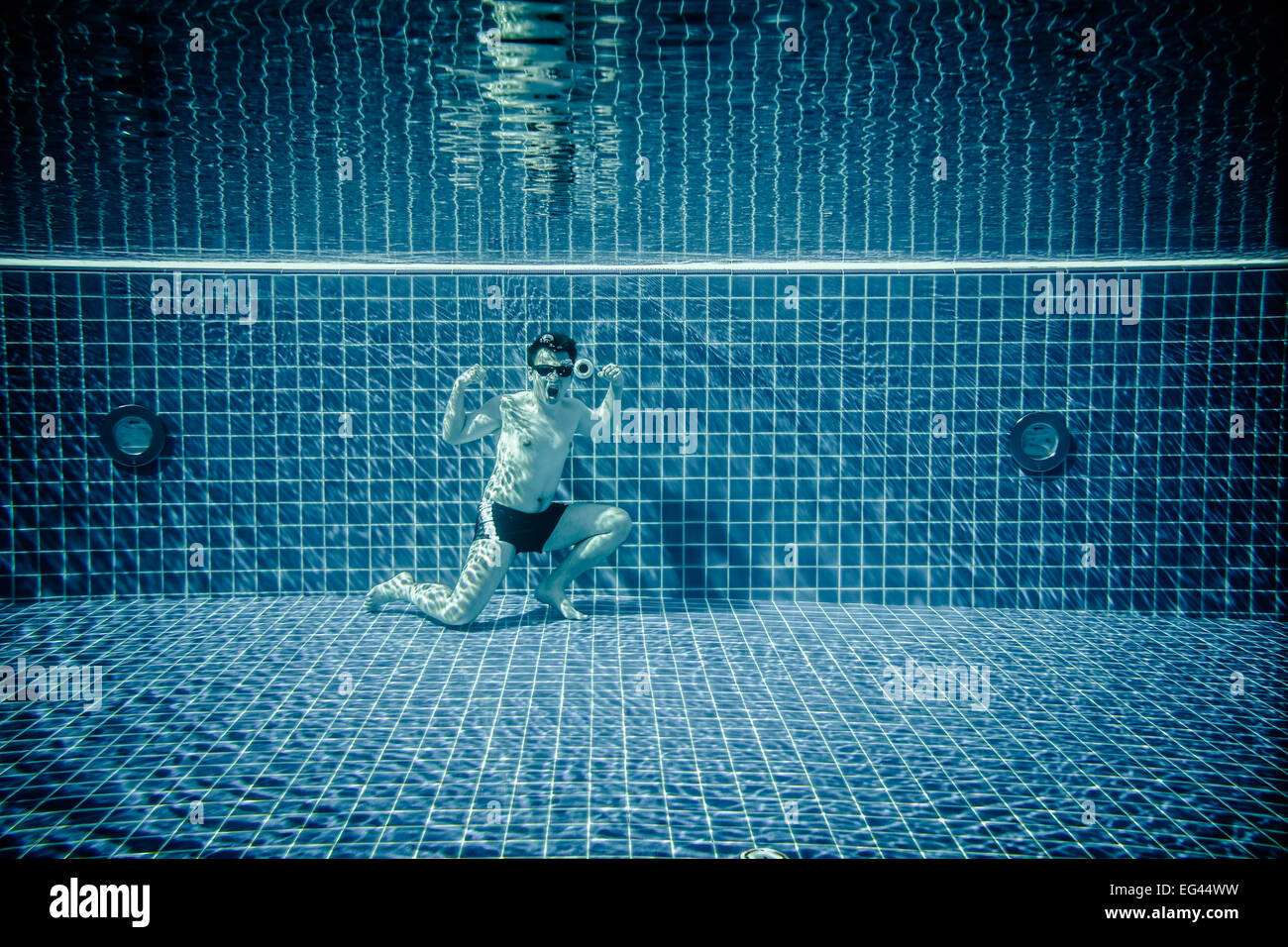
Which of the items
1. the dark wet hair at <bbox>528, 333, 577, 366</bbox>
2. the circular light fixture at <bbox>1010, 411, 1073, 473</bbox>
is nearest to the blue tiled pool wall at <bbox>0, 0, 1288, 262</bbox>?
the dark wet hair at <bbox>528, 333, 577, 366</bbox>

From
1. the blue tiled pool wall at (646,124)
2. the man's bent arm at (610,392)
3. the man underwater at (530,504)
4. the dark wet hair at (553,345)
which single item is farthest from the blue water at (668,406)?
the dark wet hair at (553,345)

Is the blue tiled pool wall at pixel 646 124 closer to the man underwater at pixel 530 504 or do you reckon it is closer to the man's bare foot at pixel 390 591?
the man underwater at pixel 530 504

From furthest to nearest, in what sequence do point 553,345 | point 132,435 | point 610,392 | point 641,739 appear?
1. point 132,435
2. point 610,392
3. point 553,345
4. point 641,739

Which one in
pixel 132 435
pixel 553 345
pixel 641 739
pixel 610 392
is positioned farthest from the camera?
pixel 132 435

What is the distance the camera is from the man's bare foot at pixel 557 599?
3869mm

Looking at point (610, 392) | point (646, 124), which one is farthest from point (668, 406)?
point (646, 124)

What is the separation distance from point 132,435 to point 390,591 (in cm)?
179

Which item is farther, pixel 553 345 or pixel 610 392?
pixel 610 392

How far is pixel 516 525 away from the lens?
149 inches

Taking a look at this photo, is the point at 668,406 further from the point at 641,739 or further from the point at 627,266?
the point at 641,739

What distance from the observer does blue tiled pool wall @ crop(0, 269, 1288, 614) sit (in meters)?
4.16

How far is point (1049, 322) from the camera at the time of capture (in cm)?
419

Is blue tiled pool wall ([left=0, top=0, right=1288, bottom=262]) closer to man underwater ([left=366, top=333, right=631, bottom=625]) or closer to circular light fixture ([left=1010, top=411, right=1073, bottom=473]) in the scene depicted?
man underwater ([left=366, top=333, right=631, bottom=625])
